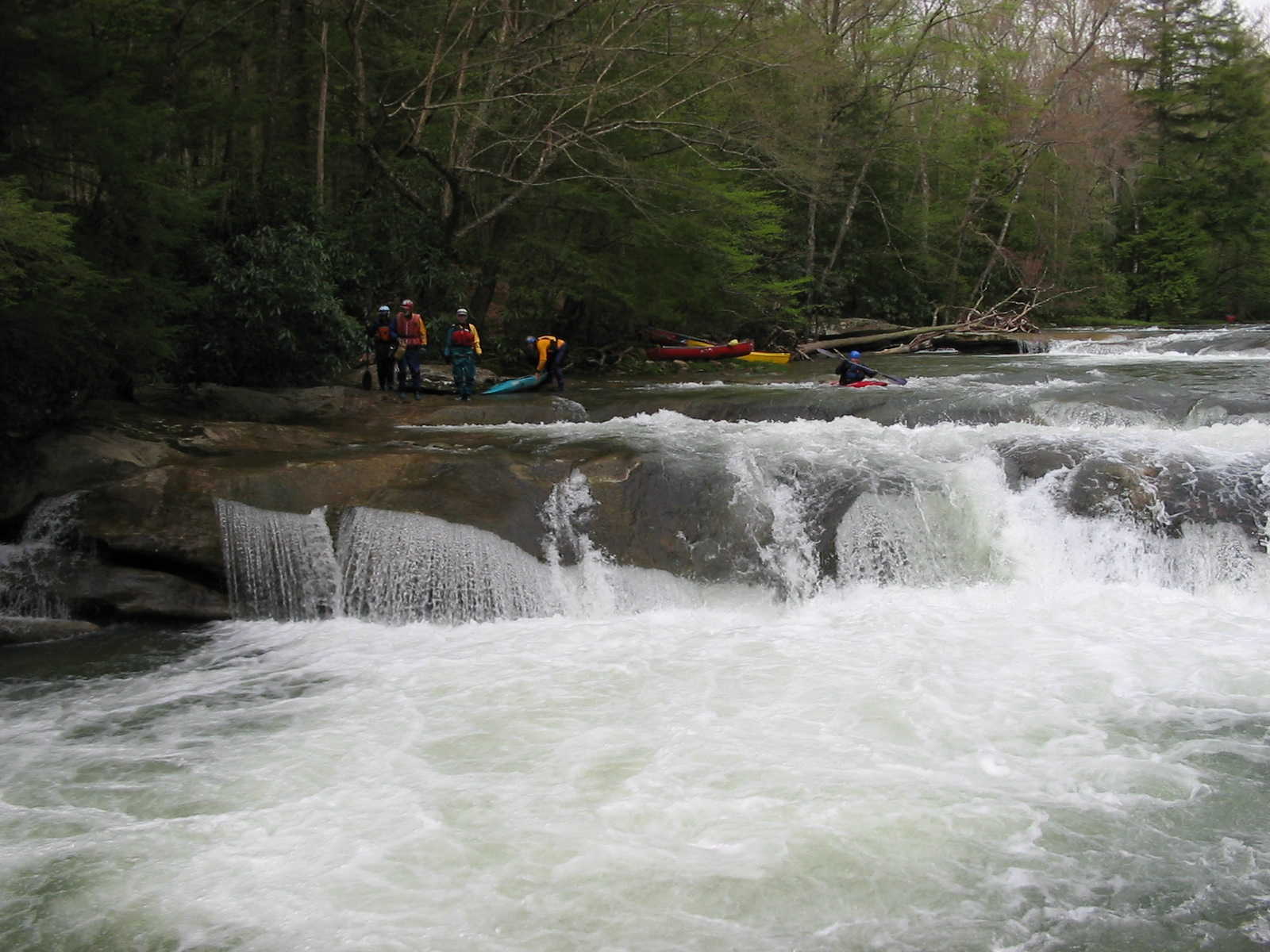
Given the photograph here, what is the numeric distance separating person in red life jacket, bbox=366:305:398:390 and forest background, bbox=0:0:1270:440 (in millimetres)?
274

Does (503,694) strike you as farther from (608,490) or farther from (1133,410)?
(1133,410)

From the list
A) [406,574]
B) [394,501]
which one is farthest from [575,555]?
[394,501]

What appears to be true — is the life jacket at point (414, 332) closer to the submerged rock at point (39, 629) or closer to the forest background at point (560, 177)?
the forest background at point (560, 177)

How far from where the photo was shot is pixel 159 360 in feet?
38.4

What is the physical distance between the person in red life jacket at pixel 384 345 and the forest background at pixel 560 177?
0.90ft

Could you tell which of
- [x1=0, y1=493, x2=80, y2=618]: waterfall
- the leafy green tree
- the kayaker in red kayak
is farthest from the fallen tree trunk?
[x1=0, y1=493, x2=80, y2=618]: waterfall

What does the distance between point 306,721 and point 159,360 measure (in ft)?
22.5

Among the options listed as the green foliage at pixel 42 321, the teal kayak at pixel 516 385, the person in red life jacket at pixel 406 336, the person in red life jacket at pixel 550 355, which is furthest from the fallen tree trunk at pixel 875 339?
the green foliage at pixel 42 321

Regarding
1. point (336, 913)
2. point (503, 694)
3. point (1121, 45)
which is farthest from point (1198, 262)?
point (336, 913)

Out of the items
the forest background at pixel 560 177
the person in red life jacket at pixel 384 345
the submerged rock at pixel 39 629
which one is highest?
the forest background at pixel 560 177

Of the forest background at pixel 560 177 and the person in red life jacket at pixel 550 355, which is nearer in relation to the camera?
the forest background at pixel 560 177

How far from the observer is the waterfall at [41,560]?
858 cm

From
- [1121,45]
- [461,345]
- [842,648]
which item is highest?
[1121,45]

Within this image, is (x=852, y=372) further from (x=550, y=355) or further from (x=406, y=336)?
(x=406, y=336)
